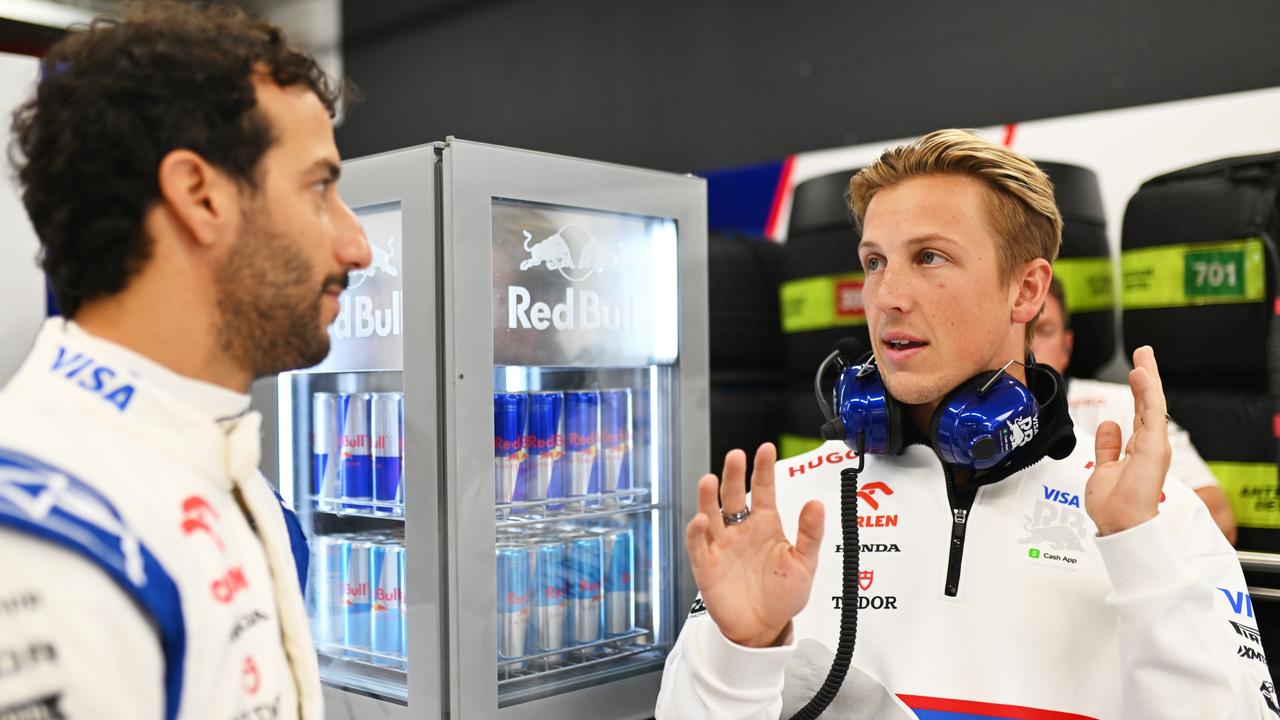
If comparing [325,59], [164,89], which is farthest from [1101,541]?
[325,59]

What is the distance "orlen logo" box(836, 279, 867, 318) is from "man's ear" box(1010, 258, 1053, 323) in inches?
60.6

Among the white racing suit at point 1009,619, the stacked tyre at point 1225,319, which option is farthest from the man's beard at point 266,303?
the stacked tyre at point 1225,319

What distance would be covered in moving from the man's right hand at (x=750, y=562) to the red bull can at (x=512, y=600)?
0.83 meters

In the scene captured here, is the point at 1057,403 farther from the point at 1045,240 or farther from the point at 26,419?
the point at 26,419

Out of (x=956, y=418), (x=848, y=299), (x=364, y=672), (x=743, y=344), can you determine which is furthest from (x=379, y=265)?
(x=743, y=344)

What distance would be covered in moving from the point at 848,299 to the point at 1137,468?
6.62 ft

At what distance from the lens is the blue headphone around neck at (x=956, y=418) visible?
6.18 feet

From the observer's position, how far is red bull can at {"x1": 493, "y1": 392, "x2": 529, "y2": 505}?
238cm

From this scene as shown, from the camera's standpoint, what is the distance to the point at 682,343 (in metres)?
2.74

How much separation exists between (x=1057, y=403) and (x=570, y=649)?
1.21 metres

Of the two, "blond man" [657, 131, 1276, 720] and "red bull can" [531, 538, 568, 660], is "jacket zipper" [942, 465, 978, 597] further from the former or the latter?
"red bull can" [531, 538, 568, 660]

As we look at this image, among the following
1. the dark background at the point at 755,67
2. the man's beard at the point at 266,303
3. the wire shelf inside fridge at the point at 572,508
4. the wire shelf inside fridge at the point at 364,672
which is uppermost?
the dark background at the point at 755,67

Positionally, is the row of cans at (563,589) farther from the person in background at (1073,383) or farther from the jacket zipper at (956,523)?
the person in background at (1073,383)

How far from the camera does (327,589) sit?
2.60 metres
